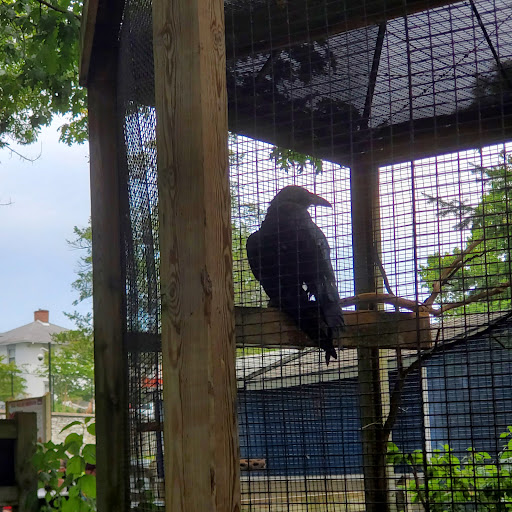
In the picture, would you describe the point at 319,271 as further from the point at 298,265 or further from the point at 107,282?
the point at 107,282

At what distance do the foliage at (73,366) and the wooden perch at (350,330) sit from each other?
868 inches

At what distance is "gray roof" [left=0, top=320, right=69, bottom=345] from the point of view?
167 feet

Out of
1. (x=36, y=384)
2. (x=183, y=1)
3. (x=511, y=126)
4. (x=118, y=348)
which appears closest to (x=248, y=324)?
(x=118, y=348)

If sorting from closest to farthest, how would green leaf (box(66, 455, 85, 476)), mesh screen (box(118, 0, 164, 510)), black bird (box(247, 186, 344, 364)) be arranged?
mesh screen (box(118, 0, 164, 510))
black bird (box(247, 186, 344, 364))
green leaf (box(66, 455, 85, 476))

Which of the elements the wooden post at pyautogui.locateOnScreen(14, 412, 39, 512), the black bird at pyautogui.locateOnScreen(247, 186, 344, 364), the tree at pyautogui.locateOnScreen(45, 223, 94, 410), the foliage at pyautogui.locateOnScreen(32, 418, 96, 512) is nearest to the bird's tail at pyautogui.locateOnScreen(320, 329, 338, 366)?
the black bird at pyautogui.locateOnScreen(247, 186, 344, 364)

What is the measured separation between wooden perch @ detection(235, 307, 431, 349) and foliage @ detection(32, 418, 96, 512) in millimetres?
893

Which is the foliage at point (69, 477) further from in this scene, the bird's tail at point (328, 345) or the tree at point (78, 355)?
→ the tree at point (78, 355)

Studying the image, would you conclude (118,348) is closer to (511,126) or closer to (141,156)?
(141,156)

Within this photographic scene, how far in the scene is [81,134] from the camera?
856 centimetres

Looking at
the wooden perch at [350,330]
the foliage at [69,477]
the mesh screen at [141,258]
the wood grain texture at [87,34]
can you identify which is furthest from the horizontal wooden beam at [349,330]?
the wood grain texture at [87,34]

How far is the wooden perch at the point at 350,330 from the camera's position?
9.77 ft

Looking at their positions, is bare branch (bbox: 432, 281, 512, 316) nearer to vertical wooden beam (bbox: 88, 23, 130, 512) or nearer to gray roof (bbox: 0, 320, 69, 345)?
vertical wooden beam (bbox: 88, 23, 130, 512)

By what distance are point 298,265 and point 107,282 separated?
0.90 meters

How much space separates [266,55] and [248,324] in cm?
114
